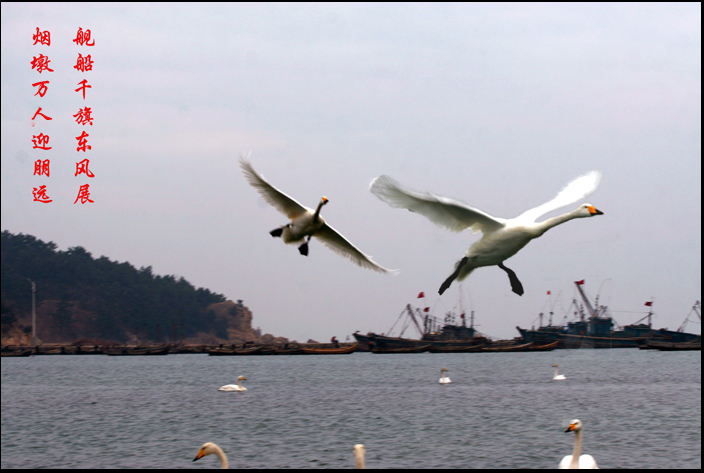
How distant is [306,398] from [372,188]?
248ft

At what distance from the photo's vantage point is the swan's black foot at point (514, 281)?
9228mm

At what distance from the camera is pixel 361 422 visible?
6059 cm

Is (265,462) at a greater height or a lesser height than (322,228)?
lesser

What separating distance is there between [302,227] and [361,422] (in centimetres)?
5206

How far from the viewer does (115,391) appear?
98000 millimetres

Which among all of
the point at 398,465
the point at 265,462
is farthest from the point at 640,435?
the point at 265,462

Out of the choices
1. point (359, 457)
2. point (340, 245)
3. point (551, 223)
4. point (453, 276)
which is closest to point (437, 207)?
point (453, 276)

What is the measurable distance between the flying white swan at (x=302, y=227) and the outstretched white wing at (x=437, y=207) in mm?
1346

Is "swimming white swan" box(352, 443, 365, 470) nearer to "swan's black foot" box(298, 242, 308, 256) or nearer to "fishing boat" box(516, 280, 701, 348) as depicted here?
"swan's black foot" box(298, 242, 308, 256)

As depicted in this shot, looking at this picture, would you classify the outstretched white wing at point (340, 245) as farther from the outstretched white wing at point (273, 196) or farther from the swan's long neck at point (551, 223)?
the swan's long neck at point (551, 223)

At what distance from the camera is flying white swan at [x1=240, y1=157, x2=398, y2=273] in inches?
399

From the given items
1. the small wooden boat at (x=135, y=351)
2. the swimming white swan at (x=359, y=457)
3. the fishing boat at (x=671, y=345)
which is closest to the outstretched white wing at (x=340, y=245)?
the swimming white swan at (x=359, y=457)

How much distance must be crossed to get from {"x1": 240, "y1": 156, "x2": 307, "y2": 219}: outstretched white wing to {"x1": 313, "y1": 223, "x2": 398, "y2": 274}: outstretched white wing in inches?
21.9

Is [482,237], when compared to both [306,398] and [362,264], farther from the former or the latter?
[306,398]
